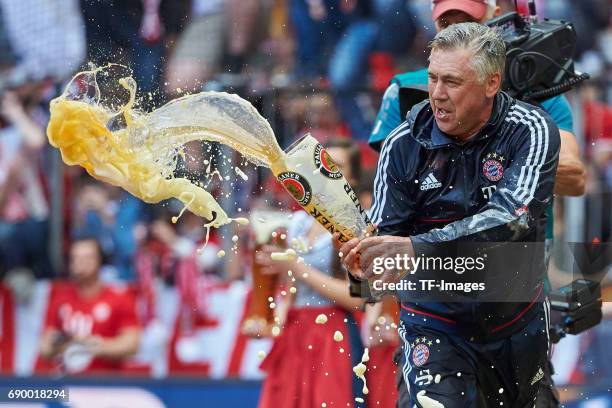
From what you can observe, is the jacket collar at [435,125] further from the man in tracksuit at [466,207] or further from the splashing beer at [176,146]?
the splashing beer at [176,146]

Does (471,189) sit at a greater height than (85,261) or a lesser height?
greater

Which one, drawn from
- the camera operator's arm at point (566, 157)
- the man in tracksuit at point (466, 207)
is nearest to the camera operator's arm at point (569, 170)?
the camera operator's arm at point (566, 157)

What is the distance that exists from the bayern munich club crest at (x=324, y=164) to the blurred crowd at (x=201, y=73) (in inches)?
133

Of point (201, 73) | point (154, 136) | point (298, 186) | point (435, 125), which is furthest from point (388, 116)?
point (201, 73)

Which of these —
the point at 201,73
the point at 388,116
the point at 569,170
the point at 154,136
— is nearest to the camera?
the point at 154,136

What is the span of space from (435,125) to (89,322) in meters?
4.34

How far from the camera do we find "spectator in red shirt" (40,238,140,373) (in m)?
8.47

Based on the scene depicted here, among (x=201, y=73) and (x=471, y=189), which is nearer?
(x=471, y=189)

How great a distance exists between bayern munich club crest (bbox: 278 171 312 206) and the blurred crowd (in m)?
3.43

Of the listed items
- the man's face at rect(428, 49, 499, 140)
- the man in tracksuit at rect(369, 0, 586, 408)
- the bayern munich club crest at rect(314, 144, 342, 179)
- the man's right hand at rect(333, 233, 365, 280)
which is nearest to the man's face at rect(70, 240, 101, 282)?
the man in tracksuit at rect(369, 0, 586, 408)

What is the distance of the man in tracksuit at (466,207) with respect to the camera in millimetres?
4707

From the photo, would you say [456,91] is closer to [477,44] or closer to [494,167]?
[477,44]

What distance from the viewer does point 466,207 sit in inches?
190

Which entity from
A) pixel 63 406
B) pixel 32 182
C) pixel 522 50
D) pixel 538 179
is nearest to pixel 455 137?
pixel 538 179
